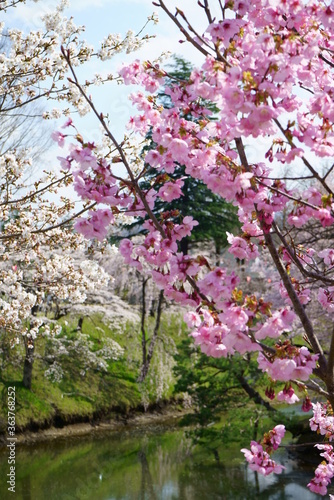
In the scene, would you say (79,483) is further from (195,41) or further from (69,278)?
(195,41)

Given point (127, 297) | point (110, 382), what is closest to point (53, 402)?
point (110, 382)

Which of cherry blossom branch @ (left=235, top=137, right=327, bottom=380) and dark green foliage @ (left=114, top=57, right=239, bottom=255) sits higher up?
dark green foliage @ (left=114, top=57, right=239, bottom=255)

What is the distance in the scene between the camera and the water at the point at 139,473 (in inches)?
319

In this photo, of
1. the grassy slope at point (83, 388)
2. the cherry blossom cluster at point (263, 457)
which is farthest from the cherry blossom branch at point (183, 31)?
the grassy slope at point (83, 388)

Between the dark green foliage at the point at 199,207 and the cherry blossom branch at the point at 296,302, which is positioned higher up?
the dark green foliage at the point at 199,207

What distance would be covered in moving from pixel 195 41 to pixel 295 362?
1187 mm

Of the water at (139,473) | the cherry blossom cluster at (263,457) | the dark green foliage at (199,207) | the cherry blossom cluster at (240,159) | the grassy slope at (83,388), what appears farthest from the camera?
the dark green foliage at (199,207)

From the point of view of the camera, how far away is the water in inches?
319

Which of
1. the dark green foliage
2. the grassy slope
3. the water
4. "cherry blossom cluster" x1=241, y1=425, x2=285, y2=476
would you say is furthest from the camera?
the dark green foliage

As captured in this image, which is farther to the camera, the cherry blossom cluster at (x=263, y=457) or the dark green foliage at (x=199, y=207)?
the dark green foliage at (x=199, y=207)

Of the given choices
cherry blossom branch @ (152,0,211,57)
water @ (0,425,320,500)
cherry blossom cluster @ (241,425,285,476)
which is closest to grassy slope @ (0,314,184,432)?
water @ (0,425,320,500)

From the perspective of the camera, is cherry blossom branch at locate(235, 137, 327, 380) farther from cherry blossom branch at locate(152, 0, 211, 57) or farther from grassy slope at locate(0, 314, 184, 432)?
grassy slope at locate(0, 314, 184, 432)

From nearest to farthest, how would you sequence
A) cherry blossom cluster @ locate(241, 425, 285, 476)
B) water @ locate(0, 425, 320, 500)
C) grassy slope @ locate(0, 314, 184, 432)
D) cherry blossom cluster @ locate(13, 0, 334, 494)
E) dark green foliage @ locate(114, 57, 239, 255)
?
cherry blossom cluster @ locate(13, 0, 334, 494) → cherry blossom cluster @ locate(241, 425, 285, 476) → water @ locate(0, 425, 320, 500) → grassy slope @ locate(0, 314, 184, 432) → dark green foliage @ locate(114, 57, 239, 255)

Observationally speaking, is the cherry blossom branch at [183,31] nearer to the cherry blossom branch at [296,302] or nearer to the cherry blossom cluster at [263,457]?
the cherry blossom branch at [296,302]
